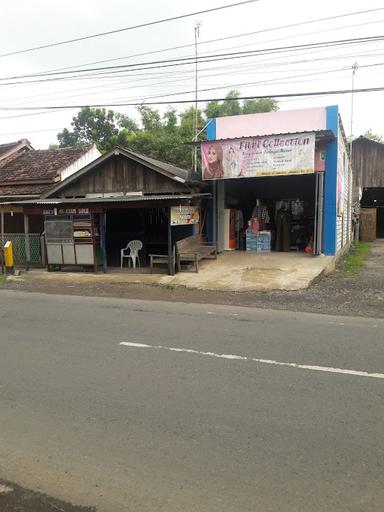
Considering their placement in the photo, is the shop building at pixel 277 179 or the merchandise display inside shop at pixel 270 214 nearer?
the shop building at pixel 277 179

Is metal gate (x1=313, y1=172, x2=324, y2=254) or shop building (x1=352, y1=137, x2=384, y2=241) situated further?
shop building (x1=352, y1=137, x2=384, y2=241)

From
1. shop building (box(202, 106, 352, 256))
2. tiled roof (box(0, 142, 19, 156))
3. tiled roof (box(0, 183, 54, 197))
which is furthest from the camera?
tiled roof (box(0, 142, 19, 156))

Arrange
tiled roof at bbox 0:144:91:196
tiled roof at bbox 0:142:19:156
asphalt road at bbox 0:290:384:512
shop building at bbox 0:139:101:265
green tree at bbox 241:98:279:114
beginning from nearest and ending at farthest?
1. asphalt road at bbox 0:290:384:512
2. shop building at bbox 0:139:101:265
3. tiled roof at bbox 0:144:91:196
4. tiled roof at bbox 0:142:19:156
5. green tree at bbox 241:98:279:114

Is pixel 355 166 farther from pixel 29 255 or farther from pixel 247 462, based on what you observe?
pixel 247 462

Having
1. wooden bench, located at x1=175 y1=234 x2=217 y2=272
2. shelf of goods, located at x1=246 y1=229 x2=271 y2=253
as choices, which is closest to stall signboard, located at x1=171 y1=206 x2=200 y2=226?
wooden bench, located at x1=175 y1=234 x2=217 y2=272

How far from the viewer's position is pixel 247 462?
3.25 m

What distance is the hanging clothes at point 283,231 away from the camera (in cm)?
1775

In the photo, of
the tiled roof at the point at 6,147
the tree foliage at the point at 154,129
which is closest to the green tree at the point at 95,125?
the tree foliage at the point at 154,129

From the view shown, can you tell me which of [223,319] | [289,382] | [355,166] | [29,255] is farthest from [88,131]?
[289,382]

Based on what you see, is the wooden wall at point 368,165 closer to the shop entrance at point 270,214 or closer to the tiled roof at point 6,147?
the shop entrance at point 270,214

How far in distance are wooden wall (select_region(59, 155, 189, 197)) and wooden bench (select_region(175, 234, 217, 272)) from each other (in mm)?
1822

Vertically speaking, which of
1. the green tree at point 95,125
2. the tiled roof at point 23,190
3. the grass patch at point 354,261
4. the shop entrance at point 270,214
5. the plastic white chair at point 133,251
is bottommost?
the grass patch at point 354,261

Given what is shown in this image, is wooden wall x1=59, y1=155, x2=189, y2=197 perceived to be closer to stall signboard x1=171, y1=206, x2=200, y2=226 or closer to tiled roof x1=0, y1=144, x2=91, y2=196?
stall signboard x1=171, y1=206, x2=200, y2=226

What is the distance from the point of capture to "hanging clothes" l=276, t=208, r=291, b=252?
58.2ft
